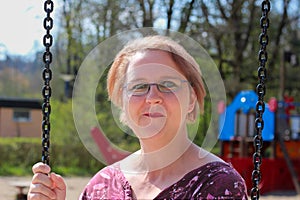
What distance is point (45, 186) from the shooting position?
4.85ft

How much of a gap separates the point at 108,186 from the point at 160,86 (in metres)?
0.32

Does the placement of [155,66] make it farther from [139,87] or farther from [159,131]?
[159,131]

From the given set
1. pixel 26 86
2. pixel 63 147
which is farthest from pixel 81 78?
pixel 26 86

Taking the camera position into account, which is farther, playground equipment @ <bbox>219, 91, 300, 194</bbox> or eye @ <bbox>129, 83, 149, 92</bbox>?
playground equipment @ <bbox>219, 91, 300, 194</bbox>

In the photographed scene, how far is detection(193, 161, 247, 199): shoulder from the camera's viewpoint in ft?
4.26

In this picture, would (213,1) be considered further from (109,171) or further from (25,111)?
(25,111)

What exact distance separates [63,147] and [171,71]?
44.0 ft

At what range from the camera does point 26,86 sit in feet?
118

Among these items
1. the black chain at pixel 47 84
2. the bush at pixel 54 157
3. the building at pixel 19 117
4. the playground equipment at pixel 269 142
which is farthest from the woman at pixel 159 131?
the building at pixel 19 117

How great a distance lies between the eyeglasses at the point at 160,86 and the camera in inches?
55.1

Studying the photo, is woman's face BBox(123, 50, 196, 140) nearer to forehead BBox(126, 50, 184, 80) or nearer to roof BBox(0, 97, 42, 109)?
forehead BBox(126, 50, 184, 80)

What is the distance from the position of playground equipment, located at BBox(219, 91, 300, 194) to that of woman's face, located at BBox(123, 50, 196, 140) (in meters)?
8.10

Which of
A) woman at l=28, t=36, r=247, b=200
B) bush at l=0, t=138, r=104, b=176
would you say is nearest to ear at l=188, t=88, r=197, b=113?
woman at l=28, t=36, r=247, b=200

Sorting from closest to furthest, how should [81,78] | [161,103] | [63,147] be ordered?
[161,103] → [81,78] → [63,147]
